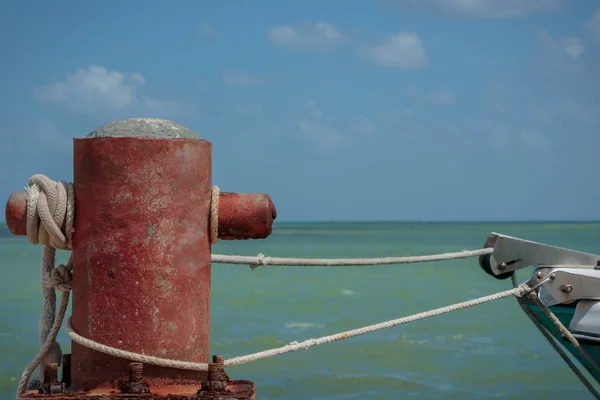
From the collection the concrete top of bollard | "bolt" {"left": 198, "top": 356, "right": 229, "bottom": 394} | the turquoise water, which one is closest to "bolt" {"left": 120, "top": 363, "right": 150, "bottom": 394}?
"bolt" {"left": 198, "top": 356, "right": 229, "bottom": 394}

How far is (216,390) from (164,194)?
0.76 metres

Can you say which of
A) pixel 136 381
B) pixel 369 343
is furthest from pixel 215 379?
pixel 369 343

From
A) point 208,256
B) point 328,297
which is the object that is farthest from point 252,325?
point 208,256

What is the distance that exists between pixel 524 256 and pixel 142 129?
303cm

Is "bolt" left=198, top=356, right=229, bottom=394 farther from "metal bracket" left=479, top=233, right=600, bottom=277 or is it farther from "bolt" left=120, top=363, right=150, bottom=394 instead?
"metal bracket" left=479, top=233, right=600, bottom=277

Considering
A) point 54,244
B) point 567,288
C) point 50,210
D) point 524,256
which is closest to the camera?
point 50,210

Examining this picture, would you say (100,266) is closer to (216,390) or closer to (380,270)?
(216,390)

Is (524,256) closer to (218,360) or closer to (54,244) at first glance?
(218,360)

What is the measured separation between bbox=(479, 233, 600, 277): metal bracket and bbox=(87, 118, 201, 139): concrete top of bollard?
8.99 feet

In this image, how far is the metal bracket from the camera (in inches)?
233

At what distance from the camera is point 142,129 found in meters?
3.79

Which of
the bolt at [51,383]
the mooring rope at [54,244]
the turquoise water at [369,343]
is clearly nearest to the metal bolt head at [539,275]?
the mooring rope at [54,244]

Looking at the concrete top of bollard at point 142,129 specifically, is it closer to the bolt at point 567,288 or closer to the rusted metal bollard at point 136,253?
the rusted metal bollard at point 136,253

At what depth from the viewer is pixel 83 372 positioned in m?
3.72
